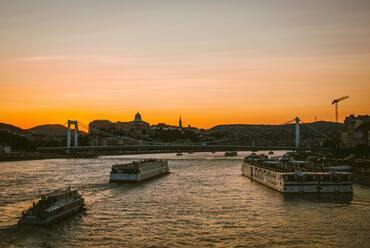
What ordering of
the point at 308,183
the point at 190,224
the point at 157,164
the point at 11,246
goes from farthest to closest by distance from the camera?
the point at 157,164 < the point at 308,183 < the point at 190,224 < the point at 11,246

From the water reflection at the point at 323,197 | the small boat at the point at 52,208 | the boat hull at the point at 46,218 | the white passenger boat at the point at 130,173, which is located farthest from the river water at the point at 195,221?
the white passenger boat at the point at 130,173

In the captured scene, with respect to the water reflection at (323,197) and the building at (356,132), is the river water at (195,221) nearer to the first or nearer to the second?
the water reflection at (323,197)

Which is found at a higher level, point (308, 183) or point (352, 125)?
point (352, 125)

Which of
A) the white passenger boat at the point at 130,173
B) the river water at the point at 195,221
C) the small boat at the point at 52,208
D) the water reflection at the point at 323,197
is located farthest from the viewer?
the white passenger boat at the point at 130,173

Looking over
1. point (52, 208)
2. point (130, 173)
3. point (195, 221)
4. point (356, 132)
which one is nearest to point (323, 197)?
point (195, 221)

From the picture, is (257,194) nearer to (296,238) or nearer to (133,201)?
(133,201)

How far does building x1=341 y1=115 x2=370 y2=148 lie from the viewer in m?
110

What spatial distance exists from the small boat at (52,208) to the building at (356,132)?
81.7m

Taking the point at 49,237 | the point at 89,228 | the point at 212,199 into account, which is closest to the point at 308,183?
the point at 212,199

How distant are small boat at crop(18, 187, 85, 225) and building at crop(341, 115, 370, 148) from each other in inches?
3215

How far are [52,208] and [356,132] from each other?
94641mm

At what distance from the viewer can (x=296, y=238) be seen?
2717cm

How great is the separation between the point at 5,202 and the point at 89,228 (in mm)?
11955

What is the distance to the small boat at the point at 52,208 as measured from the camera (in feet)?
95.2
